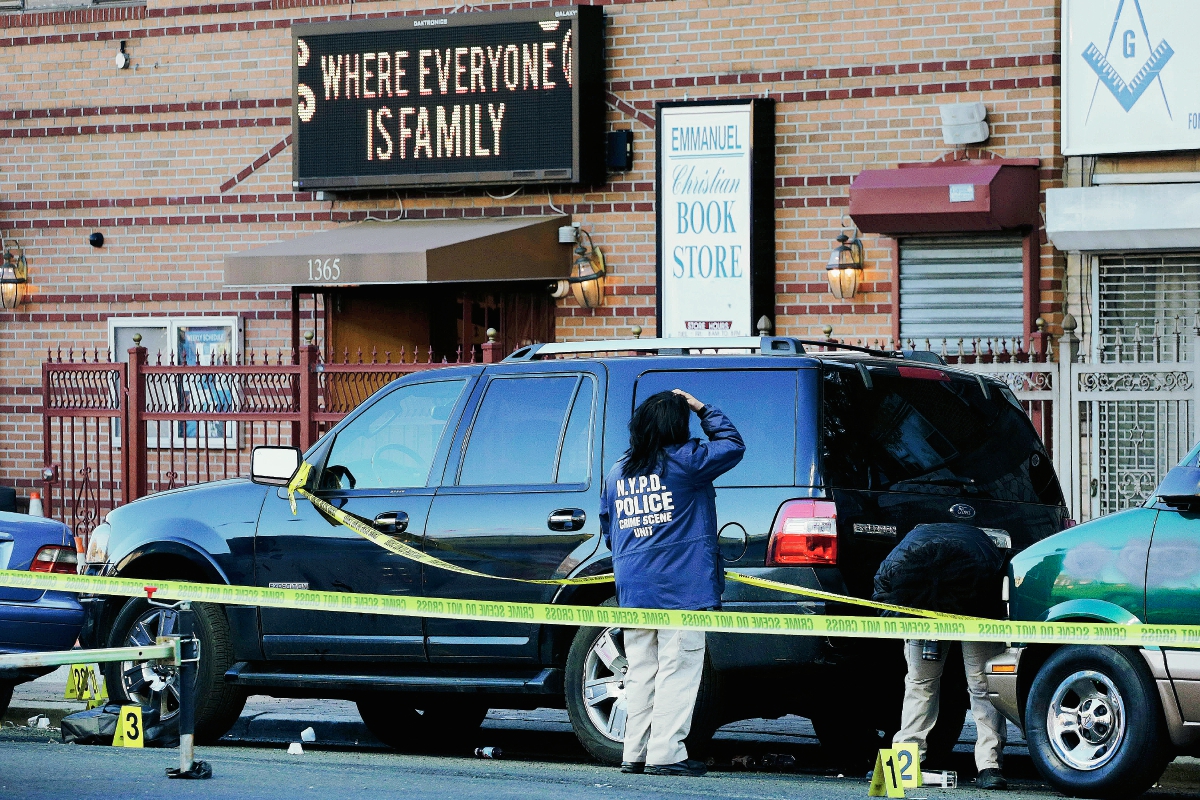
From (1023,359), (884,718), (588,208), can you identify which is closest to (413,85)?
(588,208)

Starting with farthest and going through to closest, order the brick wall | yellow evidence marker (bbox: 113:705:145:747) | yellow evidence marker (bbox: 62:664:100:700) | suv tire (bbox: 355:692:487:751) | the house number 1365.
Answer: the house number 1365 → the brick wall → yellow evidence marker (bbox: 62:664:100:700) → suv tire (bbox: 355:692:487:751) → yellow evidence marker (bbox: 113:705:145:747)

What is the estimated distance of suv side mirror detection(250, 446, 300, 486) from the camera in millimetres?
8930

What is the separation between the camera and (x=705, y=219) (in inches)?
630

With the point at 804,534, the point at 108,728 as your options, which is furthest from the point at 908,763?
the point at 108,728

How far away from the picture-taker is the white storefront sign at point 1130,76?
14.4 m

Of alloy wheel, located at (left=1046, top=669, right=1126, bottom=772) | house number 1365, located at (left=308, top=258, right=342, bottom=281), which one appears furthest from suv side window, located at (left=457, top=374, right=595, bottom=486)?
house number 1365, located at (left=308, top=258, right=342, bottom=281)

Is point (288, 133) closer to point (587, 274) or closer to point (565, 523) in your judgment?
point (587, 274)

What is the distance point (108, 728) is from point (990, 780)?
4.23 meters

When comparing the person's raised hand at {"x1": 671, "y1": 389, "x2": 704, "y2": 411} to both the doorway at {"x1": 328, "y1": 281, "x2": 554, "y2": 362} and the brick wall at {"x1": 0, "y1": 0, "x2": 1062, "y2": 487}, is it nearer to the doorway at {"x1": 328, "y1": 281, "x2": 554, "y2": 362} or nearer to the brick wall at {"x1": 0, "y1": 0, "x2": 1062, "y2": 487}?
the brick wall at {"x1": 0, "y1": 0, "x2": 1062, "y2": 487}

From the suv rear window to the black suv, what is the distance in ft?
0.04

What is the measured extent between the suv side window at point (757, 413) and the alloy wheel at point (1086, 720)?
138cm

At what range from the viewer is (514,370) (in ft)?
29.0

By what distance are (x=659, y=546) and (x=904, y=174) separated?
7.97 m

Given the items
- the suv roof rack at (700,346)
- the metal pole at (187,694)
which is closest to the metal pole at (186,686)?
the metal pole at (187,694)
